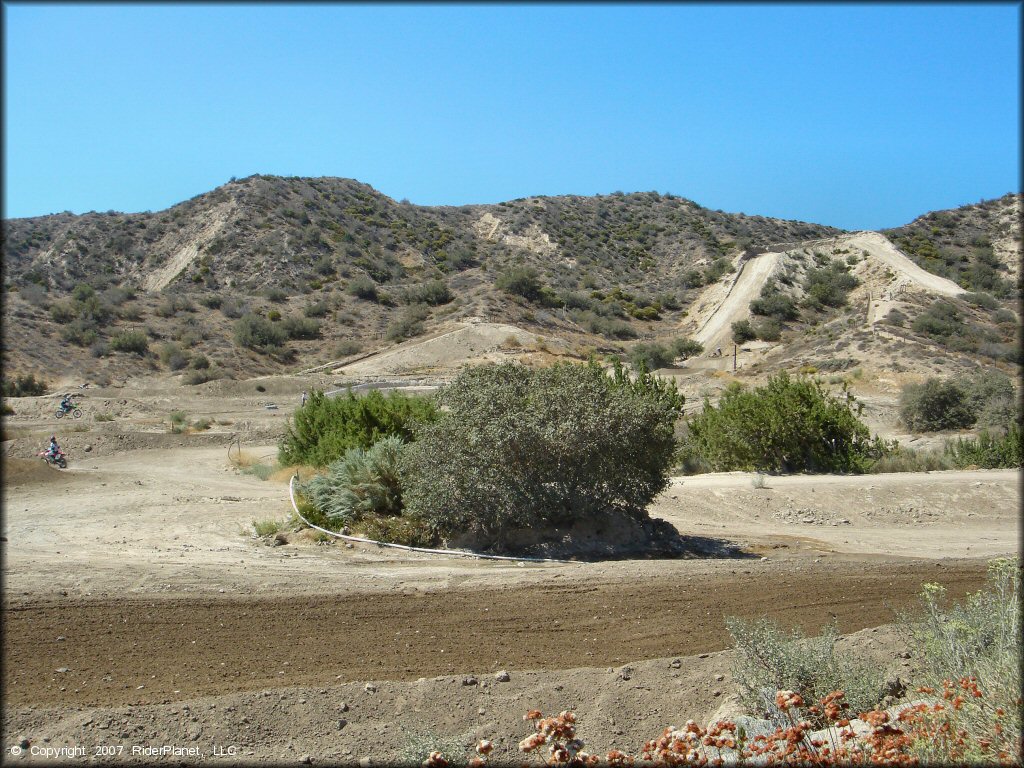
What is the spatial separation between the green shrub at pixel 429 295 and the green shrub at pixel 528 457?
60.1m

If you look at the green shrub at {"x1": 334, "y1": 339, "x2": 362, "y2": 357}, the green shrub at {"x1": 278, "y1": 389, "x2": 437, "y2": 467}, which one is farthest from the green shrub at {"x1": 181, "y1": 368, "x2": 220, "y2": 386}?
the green shrub at {"x1": 278, "y1": 389, "x2": 437, "y2": 467}

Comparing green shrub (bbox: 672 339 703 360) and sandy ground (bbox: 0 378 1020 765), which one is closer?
sandy ground (bbox: 0 378 1020 765)

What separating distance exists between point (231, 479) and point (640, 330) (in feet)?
174

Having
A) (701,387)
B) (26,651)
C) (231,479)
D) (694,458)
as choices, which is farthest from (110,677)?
(701,387)

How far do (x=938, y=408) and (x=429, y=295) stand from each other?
50.6 meters

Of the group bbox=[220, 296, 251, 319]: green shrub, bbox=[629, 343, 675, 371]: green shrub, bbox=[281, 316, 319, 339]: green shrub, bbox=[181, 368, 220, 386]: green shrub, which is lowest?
bbox=[181, 368, 220, 386]: green shrub

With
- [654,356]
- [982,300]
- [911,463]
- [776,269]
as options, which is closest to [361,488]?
[911,463]

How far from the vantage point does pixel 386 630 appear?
840 cm

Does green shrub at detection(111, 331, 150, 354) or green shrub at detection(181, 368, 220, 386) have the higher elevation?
green shrub at detection(111, 331, 150, 354)

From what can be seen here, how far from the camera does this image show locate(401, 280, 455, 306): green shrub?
73625 millimetres

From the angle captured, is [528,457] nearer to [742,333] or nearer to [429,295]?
[742,333]

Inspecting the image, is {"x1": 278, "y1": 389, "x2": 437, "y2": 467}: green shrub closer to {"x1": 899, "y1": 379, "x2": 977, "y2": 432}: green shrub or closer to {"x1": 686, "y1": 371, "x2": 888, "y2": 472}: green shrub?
{"x1": 686, "y1": 371, "x2": 888, "y2": 472}: green shrub

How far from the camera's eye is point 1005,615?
19.4 feet

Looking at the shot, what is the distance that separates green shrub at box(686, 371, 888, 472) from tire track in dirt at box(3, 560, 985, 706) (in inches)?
502
